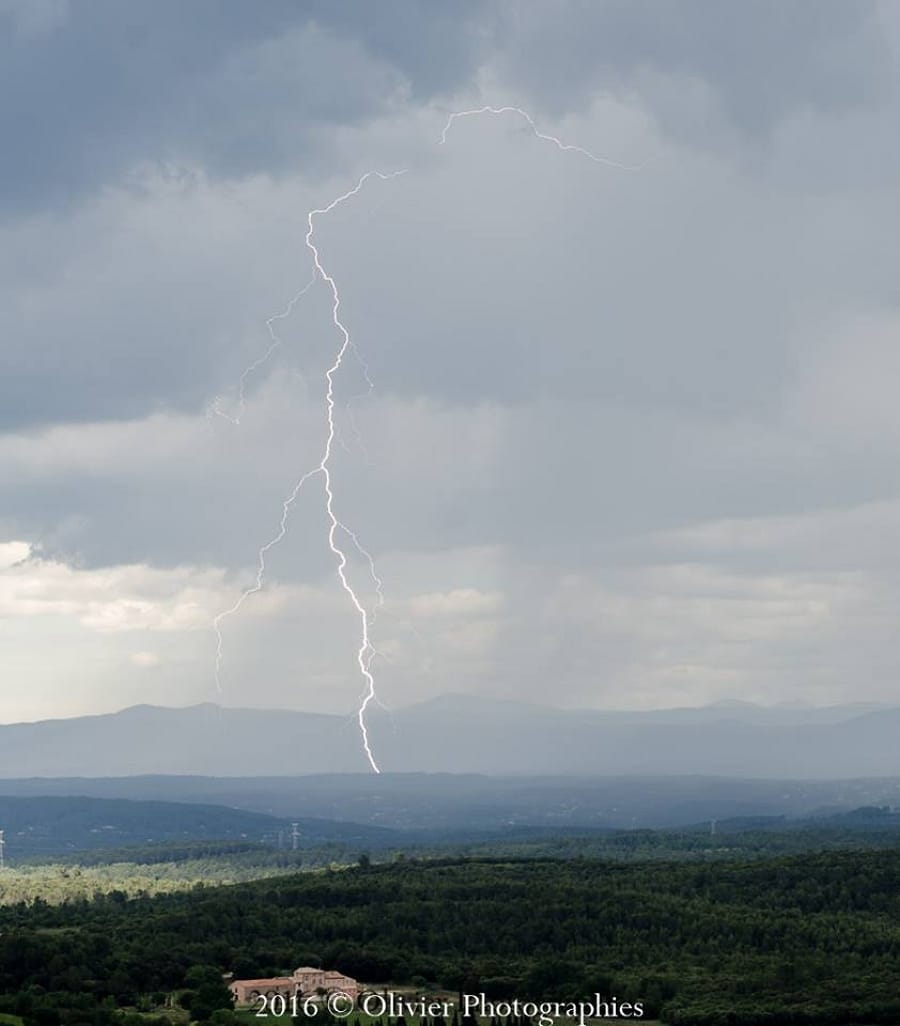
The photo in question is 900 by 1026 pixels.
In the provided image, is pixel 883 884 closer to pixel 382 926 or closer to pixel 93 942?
pixel 382 926

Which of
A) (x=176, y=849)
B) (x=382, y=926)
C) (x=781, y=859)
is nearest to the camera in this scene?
(x=382, y=926)

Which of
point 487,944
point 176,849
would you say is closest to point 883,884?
point 487,944

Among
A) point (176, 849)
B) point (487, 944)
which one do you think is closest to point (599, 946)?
point (487, 944)

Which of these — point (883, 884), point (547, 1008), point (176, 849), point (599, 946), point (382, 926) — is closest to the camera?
point (547, 1008)

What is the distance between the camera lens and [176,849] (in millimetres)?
189000

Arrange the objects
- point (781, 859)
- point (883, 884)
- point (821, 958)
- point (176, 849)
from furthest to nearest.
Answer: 1. point (176, 849)
2. point (781, 859)
3. point (883, 884)
4. point (821, 958)

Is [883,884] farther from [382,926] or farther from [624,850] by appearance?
[624,850]

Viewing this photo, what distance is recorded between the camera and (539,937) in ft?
257

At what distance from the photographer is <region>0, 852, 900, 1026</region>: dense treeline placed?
64.0 metres

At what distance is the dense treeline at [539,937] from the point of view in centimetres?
6400

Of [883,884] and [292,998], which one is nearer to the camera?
[292,998]

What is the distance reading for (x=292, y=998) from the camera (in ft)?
209

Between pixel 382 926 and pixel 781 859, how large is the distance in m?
31.7

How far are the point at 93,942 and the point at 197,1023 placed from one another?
57.5 ft
